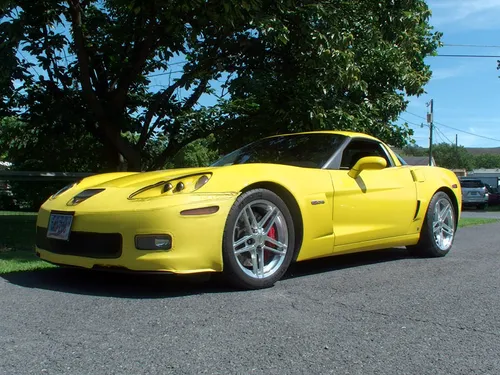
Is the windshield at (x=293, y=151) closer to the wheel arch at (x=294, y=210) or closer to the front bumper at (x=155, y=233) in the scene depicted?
the wheel arch at (x=294, y=210)

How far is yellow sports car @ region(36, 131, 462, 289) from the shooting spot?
375 centimetres

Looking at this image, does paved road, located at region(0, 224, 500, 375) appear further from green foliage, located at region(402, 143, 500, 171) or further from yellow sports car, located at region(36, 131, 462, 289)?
green foliage, located at region(402, 143, 500, 171)

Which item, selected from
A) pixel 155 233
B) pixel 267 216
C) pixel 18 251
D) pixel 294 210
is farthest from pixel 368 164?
pixel 18 251

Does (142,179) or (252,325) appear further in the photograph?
(142,179)

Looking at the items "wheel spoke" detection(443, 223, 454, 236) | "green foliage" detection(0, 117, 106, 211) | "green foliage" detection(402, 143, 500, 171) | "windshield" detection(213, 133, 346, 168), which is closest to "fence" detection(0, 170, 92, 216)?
"green foliage" detection(0, 117, 106, 211)

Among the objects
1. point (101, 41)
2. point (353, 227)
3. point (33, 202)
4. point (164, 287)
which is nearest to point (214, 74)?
point (101, 41)

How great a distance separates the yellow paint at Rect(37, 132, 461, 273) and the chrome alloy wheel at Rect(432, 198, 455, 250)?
1.02 ft

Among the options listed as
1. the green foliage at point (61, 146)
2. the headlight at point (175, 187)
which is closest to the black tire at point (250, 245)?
the headlight at point (175, 187)

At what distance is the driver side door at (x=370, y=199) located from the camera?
4828 mm

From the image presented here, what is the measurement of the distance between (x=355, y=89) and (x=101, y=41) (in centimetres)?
483

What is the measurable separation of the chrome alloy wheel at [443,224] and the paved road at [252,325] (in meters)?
1.31

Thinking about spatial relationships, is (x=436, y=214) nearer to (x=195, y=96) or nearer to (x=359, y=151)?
(x=359, y=151)

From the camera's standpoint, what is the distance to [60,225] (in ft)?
13.6

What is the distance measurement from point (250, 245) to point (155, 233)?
797mm
